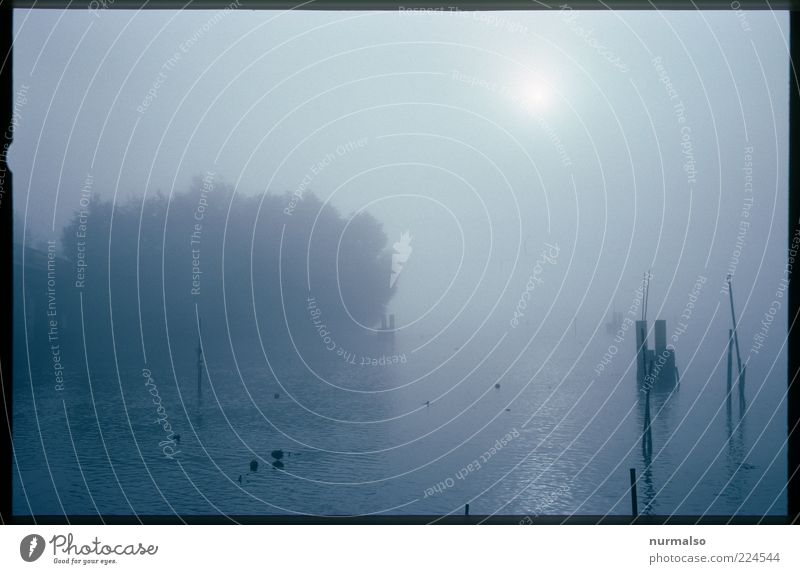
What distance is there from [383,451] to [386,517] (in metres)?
12.9

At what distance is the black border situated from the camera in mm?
5059

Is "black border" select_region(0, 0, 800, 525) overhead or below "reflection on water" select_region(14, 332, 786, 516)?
overhead

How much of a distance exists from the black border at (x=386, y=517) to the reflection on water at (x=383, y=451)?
580 cm

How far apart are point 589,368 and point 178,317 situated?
121 feet

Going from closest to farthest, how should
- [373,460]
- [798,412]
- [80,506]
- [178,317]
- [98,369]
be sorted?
1. [798,412]
2. [80,506]
3. [373,460]
4. [98,369]
5. [178,317]

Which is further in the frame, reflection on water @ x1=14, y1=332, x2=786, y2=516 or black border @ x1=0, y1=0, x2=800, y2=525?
reflection on water @ x1=14, y1=332, x2=786, y2=516

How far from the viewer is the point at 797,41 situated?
520 centimetres

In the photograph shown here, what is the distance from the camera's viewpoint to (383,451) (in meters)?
17.8

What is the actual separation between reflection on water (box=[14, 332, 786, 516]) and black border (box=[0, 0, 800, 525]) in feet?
19.0

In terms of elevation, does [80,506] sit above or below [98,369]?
below
